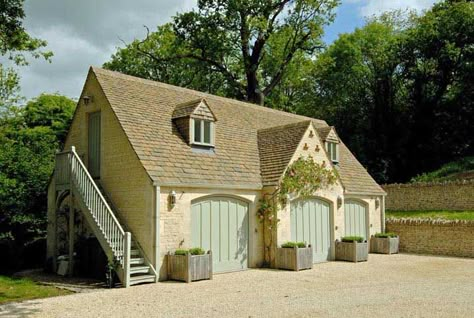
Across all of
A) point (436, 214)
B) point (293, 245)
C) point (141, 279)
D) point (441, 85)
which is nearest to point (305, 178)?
point (293, 245)

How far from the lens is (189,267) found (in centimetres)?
1425

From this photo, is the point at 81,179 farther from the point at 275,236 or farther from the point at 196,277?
the point at 275,236

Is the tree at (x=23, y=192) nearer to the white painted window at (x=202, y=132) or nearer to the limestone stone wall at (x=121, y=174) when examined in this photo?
the limestone stone wall at (x=121, y=174)

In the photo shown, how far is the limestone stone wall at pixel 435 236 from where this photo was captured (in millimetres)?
21188

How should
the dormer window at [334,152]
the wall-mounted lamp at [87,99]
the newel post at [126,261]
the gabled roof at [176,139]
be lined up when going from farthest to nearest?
the dormer window at [334,152]
the wall-mounted lamp at [87,99]
the gabled roof at [176,139]
the newel post at [126,261]

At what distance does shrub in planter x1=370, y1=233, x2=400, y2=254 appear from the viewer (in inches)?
892

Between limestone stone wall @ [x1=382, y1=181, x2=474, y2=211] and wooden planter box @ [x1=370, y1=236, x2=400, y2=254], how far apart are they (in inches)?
271

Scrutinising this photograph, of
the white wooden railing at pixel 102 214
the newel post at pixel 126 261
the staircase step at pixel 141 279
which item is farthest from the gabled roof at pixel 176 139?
the staircase step at pixel 141 279

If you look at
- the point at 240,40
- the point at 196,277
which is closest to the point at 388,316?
the point at 196,277

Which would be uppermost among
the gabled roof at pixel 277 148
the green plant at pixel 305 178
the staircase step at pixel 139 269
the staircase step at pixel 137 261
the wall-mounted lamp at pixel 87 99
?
the wall-mounted lamp at pixel 87 99

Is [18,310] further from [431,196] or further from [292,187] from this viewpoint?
[431,196]

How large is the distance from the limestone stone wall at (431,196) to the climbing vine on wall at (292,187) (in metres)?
11.3

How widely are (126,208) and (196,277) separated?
3383 millimetres

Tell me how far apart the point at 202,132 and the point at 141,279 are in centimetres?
621
